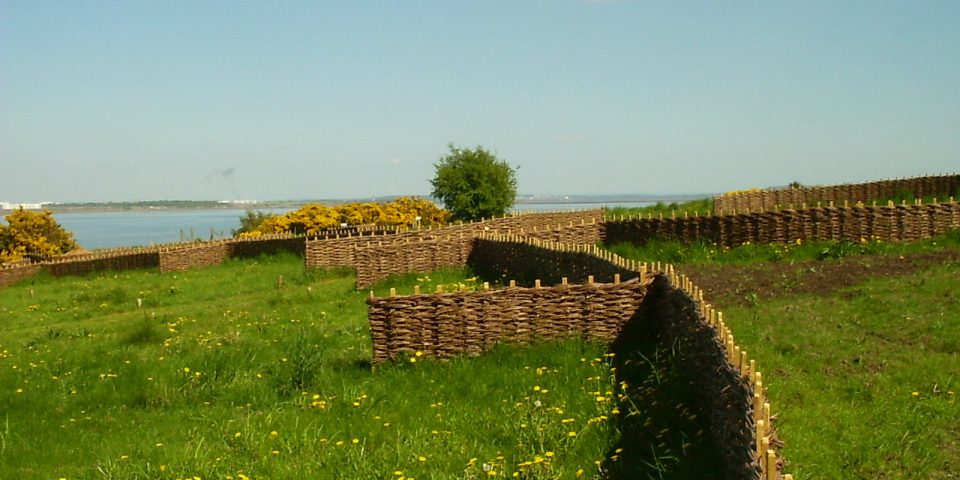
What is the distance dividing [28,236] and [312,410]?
4681cm

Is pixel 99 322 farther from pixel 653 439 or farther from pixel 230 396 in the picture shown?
pixel 653 439

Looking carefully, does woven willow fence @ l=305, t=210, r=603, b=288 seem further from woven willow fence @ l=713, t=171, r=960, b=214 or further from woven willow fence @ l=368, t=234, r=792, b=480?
woven willow fence @ l=368, t=234, r=792, b=480

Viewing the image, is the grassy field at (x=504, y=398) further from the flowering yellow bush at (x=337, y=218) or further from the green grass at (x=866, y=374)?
the flowering yellow bush at (x=337, y=218)

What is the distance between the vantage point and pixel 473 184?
59531 millimetres

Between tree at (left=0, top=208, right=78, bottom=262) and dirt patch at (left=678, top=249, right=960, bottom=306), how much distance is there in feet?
145

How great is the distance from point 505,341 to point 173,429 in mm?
4592

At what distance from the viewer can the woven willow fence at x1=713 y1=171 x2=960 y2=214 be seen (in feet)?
98.7

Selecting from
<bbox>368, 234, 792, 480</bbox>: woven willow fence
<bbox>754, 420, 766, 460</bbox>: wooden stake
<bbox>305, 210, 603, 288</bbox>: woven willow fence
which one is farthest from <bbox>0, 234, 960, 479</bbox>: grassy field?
<bbox>305, 210, 603, 288</bbox>: woven willow fence

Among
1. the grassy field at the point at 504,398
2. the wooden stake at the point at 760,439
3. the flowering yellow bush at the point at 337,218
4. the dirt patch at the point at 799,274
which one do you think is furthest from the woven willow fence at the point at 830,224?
the flowering yellow bush at the point at 337,218

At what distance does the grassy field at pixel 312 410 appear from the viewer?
311 inches

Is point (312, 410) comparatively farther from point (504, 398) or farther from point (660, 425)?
point (660, 425)

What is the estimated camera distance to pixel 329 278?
27.1m

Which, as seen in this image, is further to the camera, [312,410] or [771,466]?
[312,410]

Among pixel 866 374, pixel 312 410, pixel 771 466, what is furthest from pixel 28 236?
pixel 771 466
